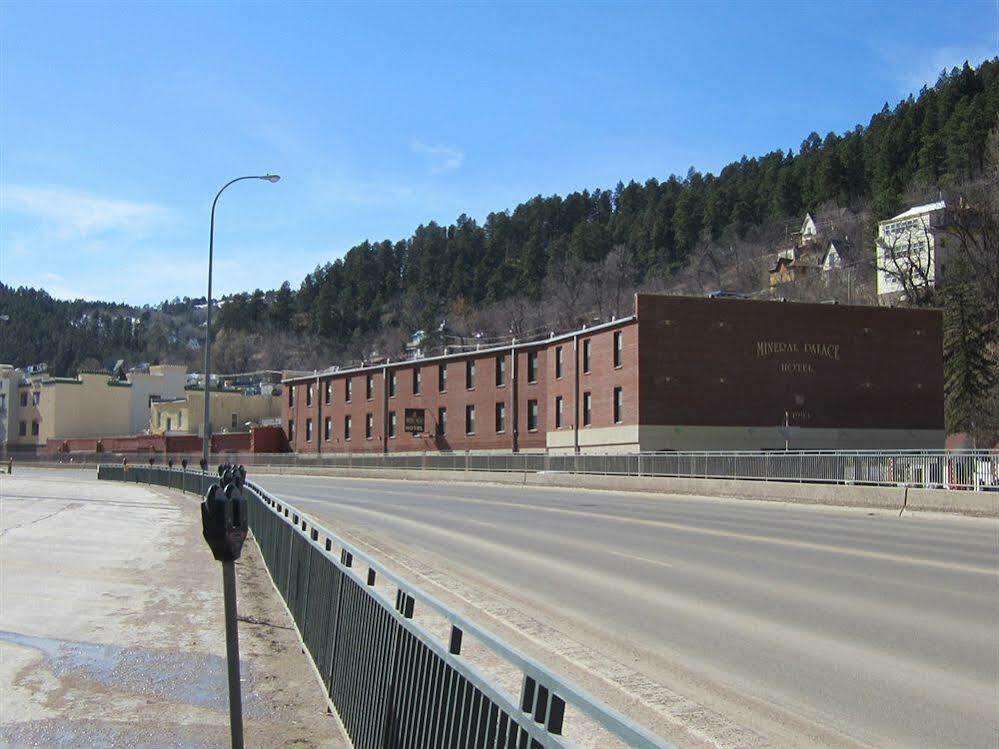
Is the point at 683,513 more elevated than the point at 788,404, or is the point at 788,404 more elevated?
the point at 788,404

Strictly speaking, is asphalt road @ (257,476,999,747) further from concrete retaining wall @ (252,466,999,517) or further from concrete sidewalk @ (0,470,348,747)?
concrete sidewalk @ (0,470,348,747)

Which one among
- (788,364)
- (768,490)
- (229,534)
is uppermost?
(788,364)

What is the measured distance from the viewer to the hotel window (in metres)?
65.7

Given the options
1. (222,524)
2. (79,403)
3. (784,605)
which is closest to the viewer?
(222,524)

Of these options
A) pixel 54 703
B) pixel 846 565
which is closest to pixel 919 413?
pixel 846 565

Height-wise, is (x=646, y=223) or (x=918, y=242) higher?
(x=646, y=223)

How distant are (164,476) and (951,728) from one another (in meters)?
45.4

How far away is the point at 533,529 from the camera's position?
73.7 feet

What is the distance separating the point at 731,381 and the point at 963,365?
2303cm

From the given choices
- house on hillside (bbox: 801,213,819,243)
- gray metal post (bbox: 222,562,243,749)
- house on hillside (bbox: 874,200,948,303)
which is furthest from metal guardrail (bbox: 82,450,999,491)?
house on hillside (bbox: 801,213,819,243)

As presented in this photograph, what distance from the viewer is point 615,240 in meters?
159

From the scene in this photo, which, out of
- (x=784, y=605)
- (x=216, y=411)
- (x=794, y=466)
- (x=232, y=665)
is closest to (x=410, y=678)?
(x=232, y=665)

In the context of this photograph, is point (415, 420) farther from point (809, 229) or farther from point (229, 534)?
point (809, 229)

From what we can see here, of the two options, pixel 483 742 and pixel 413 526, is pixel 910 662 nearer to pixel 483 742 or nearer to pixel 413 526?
pixel 483 742
